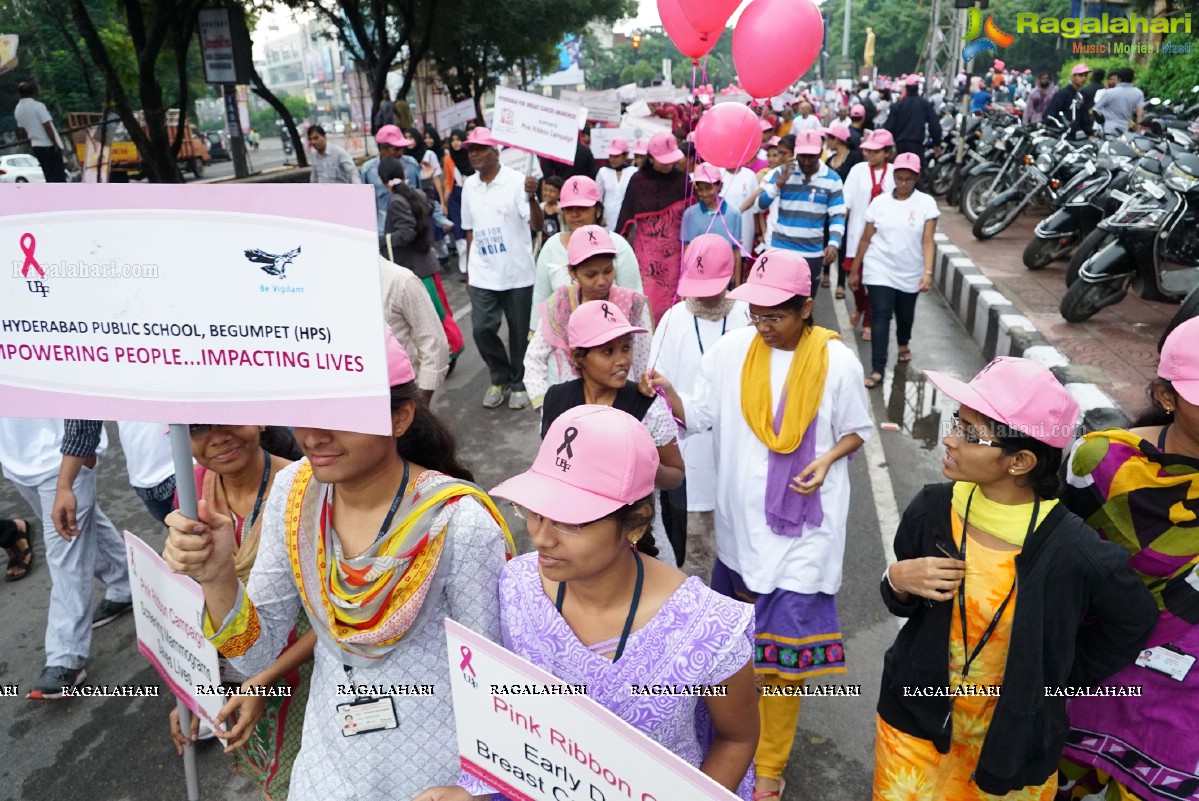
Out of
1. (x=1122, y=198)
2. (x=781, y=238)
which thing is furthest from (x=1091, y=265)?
(x=781, y=238)

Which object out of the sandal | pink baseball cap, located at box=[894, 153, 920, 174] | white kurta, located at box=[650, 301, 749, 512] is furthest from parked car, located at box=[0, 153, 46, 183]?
white kurta, located at box=[650, 301, 749, 512]

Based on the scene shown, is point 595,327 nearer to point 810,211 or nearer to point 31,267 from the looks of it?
point 31,267

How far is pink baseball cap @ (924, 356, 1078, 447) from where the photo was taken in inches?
77.4

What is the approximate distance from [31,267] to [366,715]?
109 centimetres

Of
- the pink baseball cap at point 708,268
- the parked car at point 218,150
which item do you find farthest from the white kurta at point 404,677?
the parked car at point 218,150

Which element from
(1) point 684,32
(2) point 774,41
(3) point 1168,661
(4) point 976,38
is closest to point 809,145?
(1) point 684,32

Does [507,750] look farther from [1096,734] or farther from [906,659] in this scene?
[1096,734]

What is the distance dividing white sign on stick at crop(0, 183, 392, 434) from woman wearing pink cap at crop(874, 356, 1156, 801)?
1.37m

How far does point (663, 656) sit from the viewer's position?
1.72 meters

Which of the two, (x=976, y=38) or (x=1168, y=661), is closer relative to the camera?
(x=1168, y=661)

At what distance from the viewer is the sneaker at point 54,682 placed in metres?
3.54

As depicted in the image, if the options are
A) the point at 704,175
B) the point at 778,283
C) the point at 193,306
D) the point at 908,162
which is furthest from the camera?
the point at 908,162

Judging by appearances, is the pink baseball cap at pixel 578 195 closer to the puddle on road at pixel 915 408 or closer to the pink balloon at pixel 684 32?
the pink balloon at pixel 684 32

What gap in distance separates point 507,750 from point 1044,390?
140 cm
